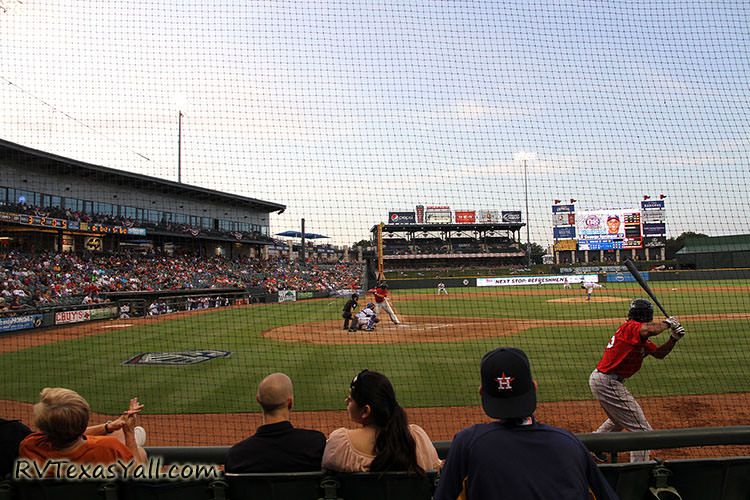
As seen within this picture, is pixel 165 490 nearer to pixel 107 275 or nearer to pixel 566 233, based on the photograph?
pixel 107 275

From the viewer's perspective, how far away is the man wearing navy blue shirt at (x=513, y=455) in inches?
71.0

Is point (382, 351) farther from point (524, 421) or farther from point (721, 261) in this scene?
point (721, 261)

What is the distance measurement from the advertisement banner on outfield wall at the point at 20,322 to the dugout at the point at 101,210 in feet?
13.6

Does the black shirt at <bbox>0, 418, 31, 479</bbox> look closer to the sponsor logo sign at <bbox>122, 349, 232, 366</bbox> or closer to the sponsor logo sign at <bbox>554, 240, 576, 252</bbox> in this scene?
the sponsor logo sign at <bbox>122, 349, 232, 366</bbox>

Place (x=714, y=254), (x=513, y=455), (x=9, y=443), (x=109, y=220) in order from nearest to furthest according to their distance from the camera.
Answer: (x=513, y=455)
(x=9, y=443)
(x=109, y=220)
(x=714, y=254)

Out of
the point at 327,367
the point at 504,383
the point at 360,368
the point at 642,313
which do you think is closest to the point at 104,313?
the point at 327,367

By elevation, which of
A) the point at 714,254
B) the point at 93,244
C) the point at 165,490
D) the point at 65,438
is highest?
the point at 93,244

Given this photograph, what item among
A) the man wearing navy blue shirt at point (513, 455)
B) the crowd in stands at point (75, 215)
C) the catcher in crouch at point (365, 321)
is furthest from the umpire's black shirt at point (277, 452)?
the crowd in stands at point (75, 215)

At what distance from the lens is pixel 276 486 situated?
8.76 feet

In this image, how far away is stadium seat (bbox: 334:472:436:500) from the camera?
2650 millimetres

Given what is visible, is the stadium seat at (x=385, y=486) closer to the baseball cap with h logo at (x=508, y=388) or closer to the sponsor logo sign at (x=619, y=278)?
the baseball cap with h logo at (x=508, y=388)

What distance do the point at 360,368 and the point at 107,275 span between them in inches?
842

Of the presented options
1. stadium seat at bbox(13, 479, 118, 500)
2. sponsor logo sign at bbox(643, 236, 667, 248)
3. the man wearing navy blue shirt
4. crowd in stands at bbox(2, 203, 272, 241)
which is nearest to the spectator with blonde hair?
stadium seat at bbox(13, 479, 118, 500)

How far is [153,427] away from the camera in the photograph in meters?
7.76
